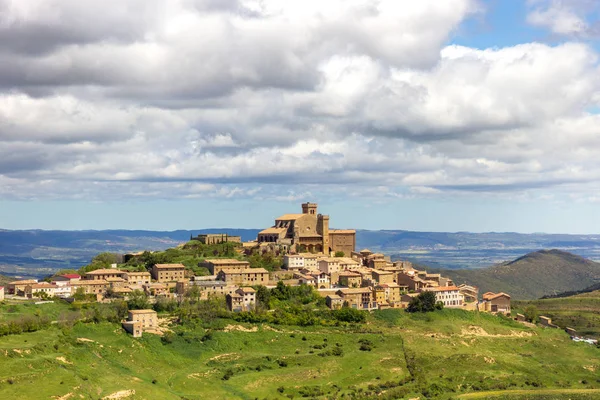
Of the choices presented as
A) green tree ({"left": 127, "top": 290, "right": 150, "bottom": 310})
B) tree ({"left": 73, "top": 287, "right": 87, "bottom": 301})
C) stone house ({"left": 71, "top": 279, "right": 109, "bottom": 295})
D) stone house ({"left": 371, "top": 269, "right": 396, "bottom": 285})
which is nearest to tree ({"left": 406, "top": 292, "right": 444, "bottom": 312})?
stone house ({"left": 371, "top": 269, "right": 396, "bottom": 285})

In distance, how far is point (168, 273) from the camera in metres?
108

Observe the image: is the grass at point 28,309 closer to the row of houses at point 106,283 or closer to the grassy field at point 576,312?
the row of houses at point 106,283

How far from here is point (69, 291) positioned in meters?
99.4

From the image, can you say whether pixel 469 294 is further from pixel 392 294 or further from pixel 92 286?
pixel 92 286

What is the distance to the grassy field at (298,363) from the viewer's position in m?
69.4

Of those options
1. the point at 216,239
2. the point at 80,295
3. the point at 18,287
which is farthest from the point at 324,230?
the point at 18,287

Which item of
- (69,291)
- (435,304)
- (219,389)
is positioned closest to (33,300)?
(69,291)

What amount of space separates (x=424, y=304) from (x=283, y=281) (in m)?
19.9

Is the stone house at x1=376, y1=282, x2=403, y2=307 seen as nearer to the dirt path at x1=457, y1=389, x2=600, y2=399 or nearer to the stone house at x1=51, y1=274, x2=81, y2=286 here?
the dirt path at x1=457, y1=389, x2=600, y2=399

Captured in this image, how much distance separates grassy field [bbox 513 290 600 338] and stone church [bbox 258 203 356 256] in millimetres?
32032

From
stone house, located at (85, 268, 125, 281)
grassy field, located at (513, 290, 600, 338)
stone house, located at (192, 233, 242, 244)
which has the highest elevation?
stone house, located at (192, 233, 242, 244)

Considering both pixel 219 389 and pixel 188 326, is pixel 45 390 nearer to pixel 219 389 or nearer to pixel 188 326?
pixel 219 389

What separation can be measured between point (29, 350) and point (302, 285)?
43734 mm

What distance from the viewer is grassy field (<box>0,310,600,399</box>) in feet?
228
